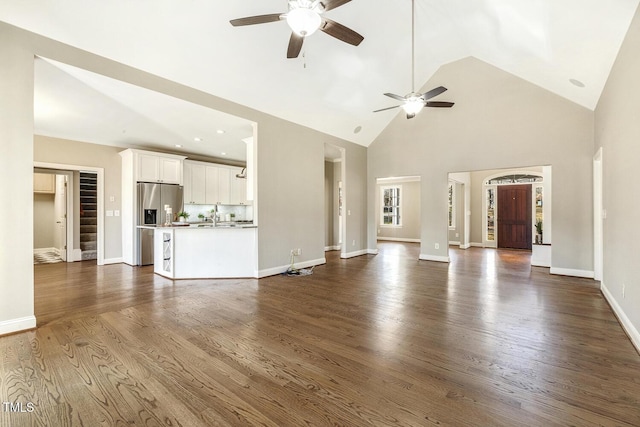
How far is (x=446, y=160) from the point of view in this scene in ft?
22.0

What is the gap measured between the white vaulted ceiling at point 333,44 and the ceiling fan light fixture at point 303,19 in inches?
52.8

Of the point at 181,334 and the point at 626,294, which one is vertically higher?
the point at 626,294

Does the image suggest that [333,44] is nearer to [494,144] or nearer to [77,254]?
[494,144]

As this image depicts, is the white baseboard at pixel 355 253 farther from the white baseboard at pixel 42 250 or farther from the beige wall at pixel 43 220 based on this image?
the beige wall at pixel 43 220

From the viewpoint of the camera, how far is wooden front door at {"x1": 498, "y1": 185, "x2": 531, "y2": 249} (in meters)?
9.10

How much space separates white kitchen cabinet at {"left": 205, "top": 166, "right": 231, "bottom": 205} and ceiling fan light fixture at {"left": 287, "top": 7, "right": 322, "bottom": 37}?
605 cm

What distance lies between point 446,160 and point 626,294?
432 centimetres

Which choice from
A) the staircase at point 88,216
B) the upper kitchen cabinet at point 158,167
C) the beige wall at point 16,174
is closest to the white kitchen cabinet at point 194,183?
the upper kitchen cabinet at point 158,167

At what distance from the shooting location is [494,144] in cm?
610

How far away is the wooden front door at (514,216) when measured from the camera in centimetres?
910

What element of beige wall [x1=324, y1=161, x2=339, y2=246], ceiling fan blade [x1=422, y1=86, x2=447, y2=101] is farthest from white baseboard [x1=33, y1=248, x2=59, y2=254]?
ceiling fan blade [x1=422, y1=86, x2=447, y2=101]

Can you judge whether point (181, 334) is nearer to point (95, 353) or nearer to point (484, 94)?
point (95, 353)

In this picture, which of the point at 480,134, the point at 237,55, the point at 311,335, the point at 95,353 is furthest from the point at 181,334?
the point at 480,134

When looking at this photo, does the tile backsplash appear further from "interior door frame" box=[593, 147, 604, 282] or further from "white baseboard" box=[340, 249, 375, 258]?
"interior door frame" box=[593, 147, 604, 282]
